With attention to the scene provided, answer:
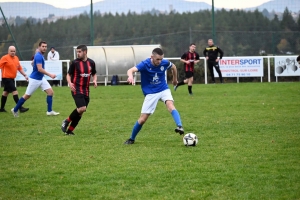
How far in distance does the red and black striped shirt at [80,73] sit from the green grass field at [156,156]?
899mm

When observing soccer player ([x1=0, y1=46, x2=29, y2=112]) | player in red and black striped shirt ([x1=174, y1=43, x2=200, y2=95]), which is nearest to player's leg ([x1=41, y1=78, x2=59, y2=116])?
soccer player ([x1=0, y1=46, x2=29, y2=112])

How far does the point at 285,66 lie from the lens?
26.3 m

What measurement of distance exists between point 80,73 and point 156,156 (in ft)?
10.6

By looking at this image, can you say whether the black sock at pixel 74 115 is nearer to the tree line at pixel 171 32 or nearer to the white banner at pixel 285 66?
the white banner at pixel 285 66

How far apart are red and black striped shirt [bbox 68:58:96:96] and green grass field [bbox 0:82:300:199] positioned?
0.90 m

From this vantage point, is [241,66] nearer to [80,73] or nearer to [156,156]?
[80,73]

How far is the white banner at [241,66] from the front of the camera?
26.3 meters

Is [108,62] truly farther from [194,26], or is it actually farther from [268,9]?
[268,9]

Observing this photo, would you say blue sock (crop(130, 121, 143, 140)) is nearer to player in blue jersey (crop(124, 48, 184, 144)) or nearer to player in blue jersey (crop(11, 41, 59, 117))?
player in blue jersey (crop(124, 48, 184, 144))

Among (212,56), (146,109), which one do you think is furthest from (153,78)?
(212,56)

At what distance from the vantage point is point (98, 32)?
31172 mm

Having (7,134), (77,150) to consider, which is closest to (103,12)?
(7,134)

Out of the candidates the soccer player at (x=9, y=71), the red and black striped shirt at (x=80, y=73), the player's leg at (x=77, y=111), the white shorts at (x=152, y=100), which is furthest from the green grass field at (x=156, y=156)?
the soccer player at (x=9, y=71)

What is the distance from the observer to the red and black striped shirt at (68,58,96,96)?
36.3ft
